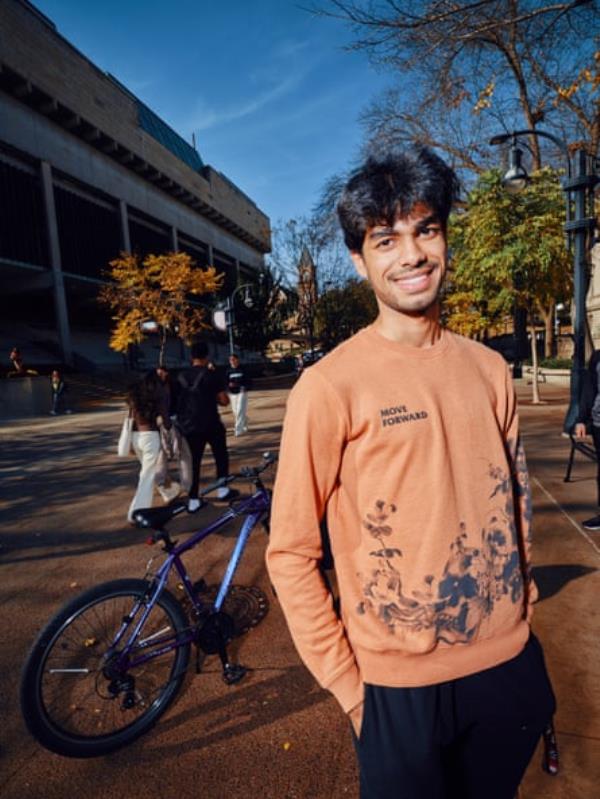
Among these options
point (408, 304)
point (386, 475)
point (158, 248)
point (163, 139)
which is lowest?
point (386, 475)

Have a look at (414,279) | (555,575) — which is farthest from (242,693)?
(555,575)

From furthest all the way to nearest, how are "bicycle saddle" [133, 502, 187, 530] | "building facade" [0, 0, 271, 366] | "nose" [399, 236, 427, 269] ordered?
"building facade" [0, 0, 271, 366]
"bicycle saddle" [133, 502, 187, 530]
"nose" [399, 236, 427, 269]

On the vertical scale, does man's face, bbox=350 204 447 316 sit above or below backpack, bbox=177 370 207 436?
above

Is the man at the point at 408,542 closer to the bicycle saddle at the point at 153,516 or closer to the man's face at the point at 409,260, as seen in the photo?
the man's face at the point at 409,260

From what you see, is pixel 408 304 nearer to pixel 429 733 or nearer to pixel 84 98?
pixel 429 733

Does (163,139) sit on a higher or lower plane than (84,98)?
higher

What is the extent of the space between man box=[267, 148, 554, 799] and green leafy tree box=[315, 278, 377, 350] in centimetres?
3598

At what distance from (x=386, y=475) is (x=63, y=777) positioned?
7.46ft

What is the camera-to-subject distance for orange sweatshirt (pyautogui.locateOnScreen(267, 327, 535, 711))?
1120 millimetres

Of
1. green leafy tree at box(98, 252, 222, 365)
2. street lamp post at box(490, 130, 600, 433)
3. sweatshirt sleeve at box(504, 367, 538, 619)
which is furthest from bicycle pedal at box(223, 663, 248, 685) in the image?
green leafy tree at box(98, 252, 222, 365)

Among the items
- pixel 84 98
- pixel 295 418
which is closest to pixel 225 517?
pixel 295 418

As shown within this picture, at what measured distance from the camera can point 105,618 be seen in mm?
2215

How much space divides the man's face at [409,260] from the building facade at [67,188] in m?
29.1

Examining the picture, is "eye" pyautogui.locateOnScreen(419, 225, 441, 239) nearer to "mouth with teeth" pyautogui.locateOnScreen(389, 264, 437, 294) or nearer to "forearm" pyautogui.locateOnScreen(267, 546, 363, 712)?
"mouth with teeth" pyautogui.locateOnScreen(389, 264, 437, 294)
